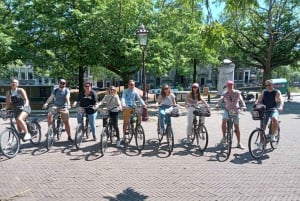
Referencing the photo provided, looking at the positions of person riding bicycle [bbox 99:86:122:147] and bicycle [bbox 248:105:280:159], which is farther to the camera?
person riding bicycle [bbox 99:86:122:147]

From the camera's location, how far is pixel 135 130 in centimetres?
A: 923

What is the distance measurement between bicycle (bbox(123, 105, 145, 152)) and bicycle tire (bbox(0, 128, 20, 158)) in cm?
271

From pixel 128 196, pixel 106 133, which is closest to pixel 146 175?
pixel 128 196

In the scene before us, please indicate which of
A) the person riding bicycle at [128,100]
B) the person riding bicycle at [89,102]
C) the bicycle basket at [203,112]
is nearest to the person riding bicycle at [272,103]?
the bicycle basket at [203,112]

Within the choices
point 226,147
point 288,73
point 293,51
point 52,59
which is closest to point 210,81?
point 288,73

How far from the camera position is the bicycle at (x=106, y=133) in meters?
8.78

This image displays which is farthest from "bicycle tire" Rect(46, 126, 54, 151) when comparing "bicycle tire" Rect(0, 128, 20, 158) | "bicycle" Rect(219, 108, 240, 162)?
"bicycle" Rect(219, 108, 240, 162)

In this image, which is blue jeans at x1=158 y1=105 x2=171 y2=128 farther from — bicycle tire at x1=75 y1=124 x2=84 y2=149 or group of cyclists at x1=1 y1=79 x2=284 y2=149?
bicycle tire at x1=75 y1=124 x2=84 y2=149

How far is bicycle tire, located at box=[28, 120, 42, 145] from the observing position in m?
9.68

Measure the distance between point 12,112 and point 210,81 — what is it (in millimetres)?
Answer: 70446

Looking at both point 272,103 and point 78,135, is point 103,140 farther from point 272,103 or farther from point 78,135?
point 272,103

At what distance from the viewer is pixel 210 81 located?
77.3 meters

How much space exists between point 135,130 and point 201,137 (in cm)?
168

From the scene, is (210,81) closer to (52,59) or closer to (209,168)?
(52,59)
